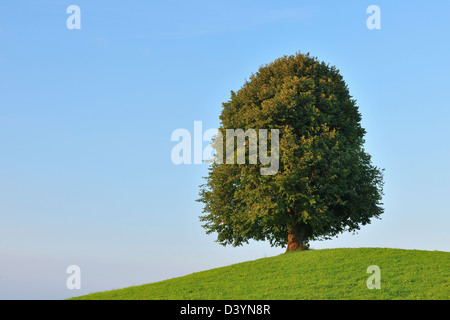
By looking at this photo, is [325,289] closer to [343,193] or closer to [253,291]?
[253,291]

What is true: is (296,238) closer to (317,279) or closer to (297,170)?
(297,170)

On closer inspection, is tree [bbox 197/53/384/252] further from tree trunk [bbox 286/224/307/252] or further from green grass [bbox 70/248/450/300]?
green grass [bbox 70/248/450/300]

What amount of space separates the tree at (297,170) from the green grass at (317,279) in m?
3.22

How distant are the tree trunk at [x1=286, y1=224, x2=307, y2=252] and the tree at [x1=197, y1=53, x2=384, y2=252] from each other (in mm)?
78

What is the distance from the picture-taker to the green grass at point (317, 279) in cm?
2288

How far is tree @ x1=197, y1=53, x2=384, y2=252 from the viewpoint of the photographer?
3178 centimetres

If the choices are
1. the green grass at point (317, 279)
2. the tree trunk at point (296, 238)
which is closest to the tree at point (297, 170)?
the tree trunk at point (296, 238)

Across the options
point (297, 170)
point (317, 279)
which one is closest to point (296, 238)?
point (297, 170)

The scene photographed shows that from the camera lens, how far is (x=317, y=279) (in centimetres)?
2566

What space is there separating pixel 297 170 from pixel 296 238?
6345 millimetres

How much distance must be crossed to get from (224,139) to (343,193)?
10.3m

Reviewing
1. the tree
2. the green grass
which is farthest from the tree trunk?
the green grass

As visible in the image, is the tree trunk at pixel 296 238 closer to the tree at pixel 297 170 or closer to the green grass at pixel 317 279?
the tree at pixel 297 170
